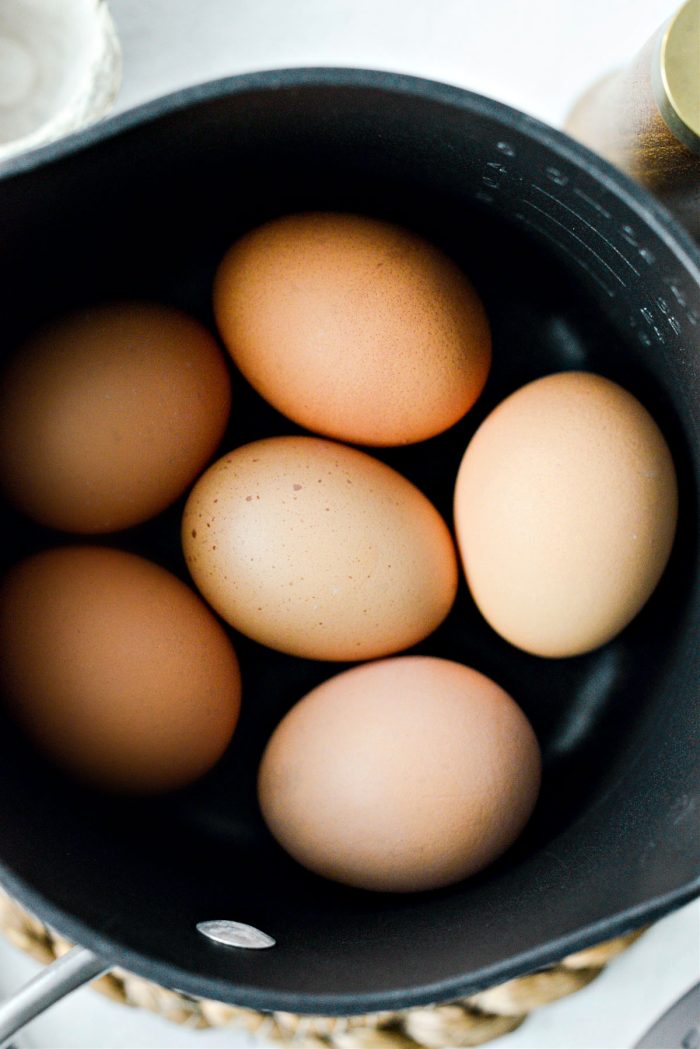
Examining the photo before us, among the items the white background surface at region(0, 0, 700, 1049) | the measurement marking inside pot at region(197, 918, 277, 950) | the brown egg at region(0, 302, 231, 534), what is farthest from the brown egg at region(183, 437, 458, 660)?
the white background surface at region(0, 0, 700, 1049)

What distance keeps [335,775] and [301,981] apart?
0.40 feet

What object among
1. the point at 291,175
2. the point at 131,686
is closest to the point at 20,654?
the point at 131,686

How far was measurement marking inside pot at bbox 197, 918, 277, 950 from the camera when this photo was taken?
0.46 metres

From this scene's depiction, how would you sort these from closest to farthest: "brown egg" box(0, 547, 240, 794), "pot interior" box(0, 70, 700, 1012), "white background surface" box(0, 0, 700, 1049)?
"pot interior" box(0, 70, 700, 1012) → "brown egg" box(0, 547, 240, 794) → "white background surface" box(0, 0, 700, 1049)

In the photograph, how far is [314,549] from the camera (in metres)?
0.52

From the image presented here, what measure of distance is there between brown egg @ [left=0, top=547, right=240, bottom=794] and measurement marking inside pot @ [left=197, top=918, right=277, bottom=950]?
3.7 inches

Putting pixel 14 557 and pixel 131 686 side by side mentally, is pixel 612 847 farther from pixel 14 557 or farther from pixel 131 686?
pixel 14 557

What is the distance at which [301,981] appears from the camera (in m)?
0.43

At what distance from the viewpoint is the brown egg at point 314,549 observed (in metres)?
0.52

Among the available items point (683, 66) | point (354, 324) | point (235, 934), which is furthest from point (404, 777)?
point (683, 66)

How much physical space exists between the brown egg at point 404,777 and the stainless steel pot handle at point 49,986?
0.48 ft

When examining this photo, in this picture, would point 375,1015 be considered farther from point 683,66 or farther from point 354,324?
point 683,66

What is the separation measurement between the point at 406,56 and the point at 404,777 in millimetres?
438

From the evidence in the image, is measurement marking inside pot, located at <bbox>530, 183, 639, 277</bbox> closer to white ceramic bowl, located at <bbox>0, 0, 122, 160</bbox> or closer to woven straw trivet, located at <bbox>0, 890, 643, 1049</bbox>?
white ceramic bowl, located at <bbox>0, 0, 122, 160</bbox>
